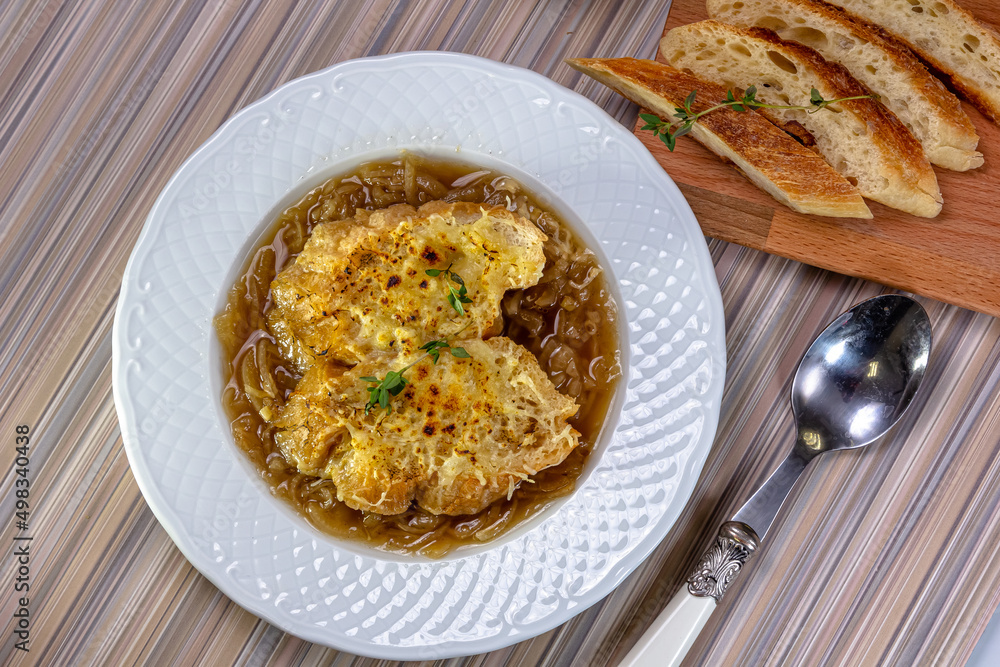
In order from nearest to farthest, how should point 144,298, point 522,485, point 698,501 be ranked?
1. point 144,298
2. point 522,485
3. point 698,501

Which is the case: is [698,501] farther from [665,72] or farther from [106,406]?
[106,406]

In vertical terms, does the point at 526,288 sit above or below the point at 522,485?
above

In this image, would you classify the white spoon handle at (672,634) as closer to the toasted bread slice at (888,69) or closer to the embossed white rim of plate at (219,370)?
the embossed white rim of plate at (219,370)

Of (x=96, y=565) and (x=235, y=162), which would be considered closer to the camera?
(x=235, y=162)

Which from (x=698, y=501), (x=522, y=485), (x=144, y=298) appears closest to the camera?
(x=144, y=298)

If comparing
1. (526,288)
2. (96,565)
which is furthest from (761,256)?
(96,565)

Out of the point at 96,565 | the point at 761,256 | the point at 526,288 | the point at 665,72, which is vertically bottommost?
the point at 96,565
